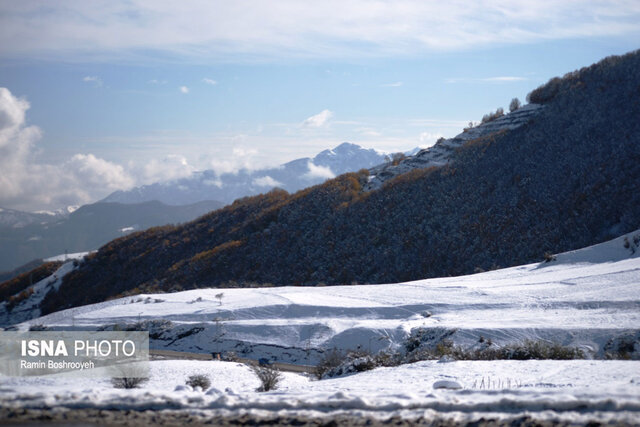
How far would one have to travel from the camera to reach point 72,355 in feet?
41.0

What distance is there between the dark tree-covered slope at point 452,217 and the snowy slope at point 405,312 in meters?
7.52

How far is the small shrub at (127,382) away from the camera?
8.58m

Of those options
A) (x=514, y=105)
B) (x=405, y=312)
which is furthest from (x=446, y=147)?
(x=405, y=312)

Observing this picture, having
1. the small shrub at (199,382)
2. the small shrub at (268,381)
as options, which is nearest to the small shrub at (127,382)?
the small shrub at (199,382)

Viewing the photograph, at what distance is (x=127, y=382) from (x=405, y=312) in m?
9.36

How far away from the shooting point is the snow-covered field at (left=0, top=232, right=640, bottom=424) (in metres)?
6.41

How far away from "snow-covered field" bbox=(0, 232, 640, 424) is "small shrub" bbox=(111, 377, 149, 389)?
0.27 metres

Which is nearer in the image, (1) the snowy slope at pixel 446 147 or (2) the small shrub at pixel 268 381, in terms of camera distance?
(2) the small shrub at pixel 268 381

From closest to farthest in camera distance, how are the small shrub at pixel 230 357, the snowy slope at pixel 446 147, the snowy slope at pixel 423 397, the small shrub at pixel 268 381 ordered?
the snowy slope at pixel 423 397 → the small shrub at pixel 268 381 → the small shrub at pixel 230 357 → the snowy slope at pixel 446 147

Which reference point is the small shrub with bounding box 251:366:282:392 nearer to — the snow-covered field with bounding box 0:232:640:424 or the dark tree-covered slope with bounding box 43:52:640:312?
the snow-covered field with bounding box 0:232:640:424

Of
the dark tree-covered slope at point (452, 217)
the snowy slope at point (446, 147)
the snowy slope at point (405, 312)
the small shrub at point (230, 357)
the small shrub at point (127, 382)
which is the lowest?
the small shrub at point (230, 357)

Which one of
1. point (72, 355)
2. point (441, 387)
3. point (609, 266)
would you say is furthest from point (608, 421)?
point (609, 266)

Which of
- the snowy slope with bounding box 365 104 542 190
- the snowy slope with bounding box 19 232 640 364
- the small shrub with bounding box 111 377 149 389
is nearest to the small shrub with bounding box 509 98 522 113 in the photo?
the snowy slope with bounding box 365 104 542 190

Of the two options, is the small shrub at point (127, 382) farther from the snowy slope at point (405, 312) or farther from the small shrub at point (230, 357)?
the snowy slope at point (405, 312)
